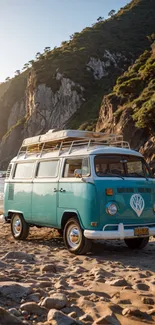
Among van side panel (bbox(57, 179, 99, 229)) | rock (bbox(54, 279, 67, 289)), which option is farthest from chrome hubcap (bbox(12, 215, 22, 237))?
rock (bbox(54, 279, 67, 289))

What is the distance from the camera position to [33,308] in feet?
16.2

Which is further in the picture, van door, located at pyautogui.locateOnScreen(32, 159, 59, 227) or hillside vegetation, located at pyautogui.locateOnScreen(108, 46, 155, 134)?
hillside vegetation, located at pyautogui.locateOnScreen(108, 46, 155, 134)

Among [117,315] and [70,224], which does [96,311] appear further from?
[70,224]

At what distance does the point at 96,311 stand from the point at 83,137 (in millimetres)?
6061

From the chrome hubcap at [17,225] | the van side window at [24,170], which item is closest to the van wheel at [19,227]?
the chrome hubcap at [17,225]

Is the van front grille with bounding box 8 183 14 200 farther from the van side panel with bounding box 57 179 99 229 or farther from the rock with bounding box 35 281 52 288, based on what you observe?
the rock with bounding box 35 281 52 288

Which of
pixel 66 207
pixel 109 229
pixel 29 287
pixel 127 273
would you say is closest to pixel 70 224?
pixel 66 207

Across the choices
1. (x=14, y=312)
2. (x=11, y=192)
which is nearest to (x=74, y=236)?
(x=11, y=192)

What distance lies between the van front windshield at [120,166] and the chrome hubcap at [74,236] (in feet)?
4.78

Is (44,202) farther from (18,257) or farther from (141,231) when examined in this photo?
(141,231)

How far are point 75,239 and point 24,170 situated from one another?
333cm

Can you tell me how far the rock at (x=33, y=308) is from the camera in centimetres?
490

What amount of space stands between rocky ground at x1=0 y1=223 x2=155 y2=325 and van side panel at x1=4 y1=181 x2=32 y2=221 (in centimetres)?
154

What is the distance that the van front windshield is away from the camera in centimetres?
921
